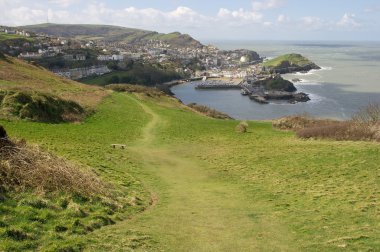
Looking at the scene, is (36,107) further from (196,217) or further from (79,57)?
(79,57)

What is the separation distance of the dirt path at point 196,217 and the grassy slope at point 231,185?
0.11 feet

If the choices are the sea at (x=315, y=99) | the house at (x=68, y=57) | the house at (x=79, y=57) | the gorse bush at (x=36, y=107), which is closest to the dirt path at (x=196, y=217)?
the gorse bush at (x=36, y=107)

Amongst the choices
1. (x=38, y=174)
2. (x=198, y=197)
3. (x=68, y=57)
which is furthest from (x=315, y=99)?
(x=38, y=174)

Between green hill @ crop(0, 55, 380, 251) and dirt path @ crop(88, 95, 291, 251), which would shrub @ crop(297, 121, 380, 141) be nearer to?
green hill @ crop(0, 55, 380, 251)

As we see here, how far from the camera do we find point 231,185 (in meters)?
19.5

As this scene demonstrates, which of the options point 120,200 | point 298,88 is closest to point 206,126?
point 120,200

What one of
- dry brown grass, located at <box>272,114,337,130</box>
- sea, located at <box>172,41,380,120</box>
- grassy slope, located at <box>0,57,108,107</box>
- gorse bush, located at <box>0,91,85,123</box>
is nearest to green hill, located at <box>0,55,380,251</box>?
gorse bush, located at <box>0,91,85,123</box>

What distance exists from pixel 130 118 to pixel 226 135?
33.1 feet

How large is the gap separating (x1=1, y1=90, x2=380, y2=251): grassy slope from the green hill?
5 centimetres

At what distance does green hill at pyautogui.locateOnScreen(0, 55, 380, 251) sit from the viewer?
1096 centimetres

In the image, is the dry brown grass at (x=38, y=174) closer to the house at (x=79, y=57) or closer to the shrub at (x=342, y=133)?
the shrub at (x=342, y=133)

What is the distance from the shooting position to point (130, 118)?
39.6 meters

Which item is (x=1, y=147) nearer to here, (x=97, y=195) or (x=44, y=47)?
(x=97, y=195)

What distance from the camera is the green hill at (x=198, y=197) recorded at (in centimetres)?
1096
